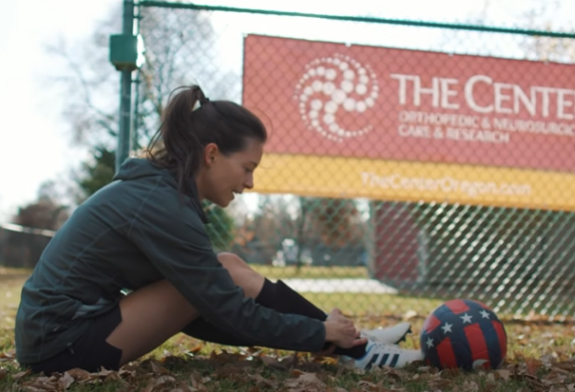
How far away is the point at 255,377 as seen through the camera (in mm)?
2428

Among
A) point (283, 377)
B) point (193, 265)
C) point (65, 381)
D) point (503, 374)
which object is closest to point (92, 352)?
point (65, 381)

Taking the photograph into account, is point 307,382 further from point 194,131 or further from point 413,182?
point 413,182

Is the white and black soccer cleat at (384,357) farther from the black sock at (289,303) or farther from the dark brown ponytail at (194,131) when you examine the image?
the dark brown ponytail at (194,131)

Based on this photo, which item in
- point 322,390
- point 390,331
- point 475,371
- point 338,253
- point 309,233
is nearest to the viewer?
point 322,390

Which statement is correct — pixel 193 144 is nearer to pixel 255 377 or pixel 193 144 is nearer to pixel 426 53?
pixel 255 377

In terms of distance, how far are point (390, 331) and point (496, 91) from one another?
8.00 ft

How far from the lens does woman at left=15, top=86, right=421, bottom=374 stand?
2264mm

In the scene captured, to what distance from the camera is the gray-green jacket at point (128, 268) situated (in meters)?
2.25

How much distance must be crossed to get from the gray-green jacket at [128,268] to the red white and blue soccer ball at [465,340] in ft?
2.20

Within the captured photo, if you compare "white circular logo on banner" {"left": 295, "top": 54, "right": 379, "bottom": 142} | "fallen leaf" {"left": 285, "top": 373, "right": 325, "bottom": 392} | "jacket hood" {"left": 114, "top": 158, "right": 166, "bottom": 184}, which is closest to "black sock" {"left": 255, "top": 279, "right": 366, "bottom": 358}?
"fallen leaf" {"left": 285, "top": 373, "right": 325, "bottom": 392}

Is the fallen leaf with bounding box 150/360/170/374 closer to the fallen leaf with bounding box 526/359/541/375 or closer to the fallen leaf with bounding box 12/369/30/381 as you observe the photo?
the fallen leaf with bounding box 12/369/30/381

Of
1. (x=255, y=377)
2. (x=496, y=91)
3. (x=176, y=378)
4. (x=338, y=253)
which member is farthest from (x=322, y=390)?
(x=338, y=253)

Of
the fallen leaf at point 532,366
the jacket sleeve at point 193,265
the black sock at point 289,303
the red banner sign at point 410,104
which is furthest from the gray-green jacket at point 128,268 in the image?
the red banner sign at point 410,104

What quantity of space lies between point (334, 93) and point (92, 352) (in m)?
2.83
